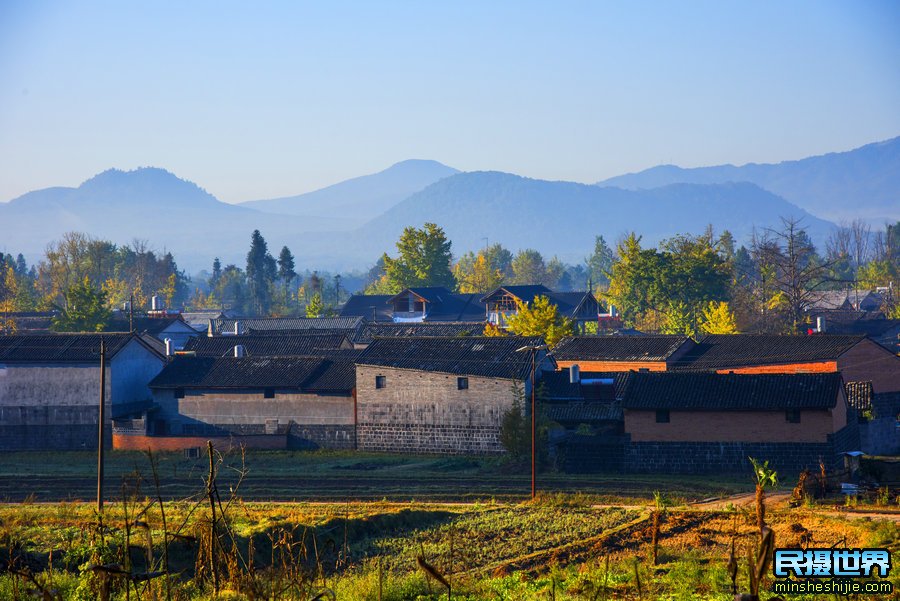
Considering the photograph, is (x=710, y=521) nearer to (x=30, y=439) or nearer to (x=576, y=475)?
(x=576, y=475)

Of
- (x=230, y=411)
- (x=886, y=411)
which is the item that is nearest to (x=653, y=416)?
(x=886, y=411)

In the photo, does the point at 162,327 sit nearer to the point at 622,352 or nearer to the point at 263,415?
the point at 263,415

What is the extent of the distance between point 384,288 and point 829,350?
105m

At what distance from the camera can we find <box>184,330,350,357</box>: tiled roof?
77.9m

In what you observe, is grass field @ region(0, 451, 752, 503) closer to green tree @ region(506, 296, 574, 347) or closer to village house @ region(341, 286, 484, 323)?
green tree @ region(506, 296, 574, 347)

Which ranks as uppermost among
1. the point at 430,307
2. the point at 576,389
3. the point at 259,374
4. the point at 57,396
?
the point at 430,307

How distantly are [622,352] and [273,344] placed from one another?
84.4ft

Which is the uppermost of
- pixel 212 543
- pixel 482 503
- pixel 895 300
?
pixel 895 300

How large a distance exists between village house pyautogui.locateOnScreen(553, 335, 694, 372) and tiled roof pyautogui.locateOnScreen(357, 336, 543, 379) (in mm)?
12004

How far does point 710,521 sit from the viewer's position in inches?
1359

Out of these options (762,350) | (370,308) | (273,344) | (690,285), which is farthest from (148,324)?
(762,350)

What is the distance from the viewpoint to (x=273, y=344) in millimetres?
79438

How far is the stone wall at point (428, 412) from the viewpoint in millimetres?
55312

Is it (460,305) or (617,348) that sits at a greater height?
(460,305)
